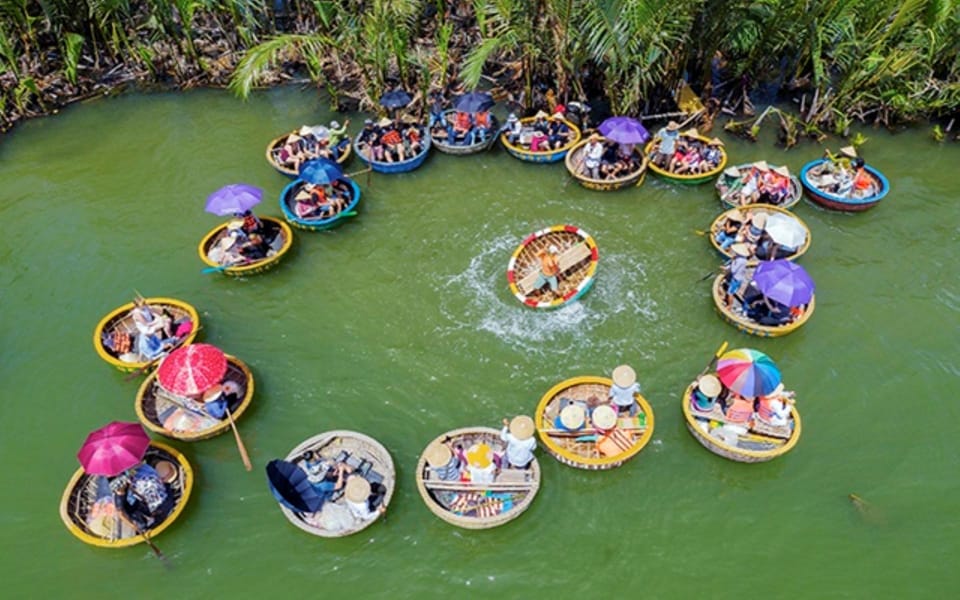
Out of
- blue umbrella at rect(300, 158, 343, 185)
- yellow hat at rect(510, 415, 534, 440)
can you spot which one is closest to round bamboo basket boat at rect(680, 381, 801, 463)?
yellow hat at rect(510, 415, 534, 440)

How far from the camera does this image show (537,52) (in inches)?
733

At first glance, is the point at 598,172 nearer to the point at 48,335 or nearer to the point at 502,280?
the point at 502,280

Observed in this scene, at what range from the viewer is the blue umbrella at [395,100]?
1898 centimetres

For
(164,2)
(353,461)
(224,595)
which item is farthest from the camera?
(164,2)

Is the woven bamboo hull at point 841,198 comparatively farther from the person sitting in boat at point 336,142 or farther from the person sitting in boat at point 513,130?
the person sitting in boat at point 336,142

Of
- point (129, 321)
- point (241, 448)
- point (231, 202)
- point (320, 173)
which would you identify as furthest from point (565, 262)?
point (129, 321)

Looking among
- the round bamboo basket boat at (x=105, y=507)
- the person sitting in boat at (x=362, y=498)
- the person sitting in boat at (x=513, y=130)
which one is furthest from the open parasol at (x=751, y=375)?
the person sitting in boat at (x=513, y=130)

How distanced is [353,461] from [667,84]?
1480 centimetres

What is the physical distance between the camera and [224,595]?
10.5m

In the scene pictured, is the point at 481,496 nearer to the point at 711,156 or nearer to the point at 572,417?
the point at 572,417

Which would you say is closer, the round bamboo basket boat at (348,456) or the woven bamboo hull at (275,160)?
the round bamboo basket boat at (348,456)

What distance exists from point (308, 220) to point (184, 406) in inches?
230

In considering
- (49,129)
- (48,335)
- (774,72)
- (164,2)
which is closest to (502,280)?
(48,335)

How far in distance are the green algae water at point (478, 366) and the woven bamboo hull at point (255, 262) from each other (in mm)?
345
